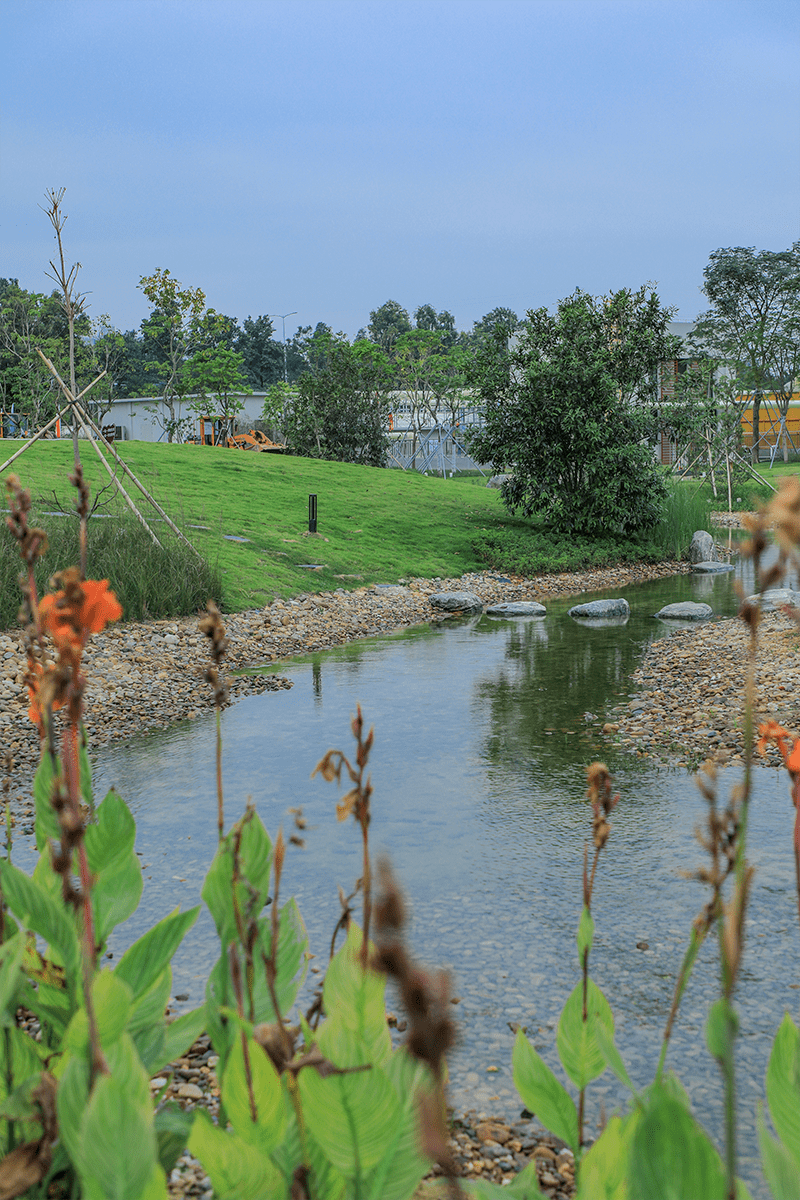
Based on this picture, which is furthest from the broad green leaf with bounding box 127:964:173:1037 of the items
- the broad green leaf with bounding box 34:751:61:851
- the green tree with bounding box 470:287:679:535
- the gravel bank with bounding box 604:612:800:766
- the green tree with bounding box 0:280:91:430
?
the green tree with bounding box 0:280:91:430

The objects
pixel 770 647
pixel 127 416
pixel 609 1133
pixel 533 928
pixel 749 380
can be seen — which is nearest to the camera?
pixel 609 1133

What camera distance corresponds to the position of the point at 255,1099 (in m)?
1.27

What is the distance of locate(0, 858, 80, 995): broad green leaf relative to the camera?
167 cm

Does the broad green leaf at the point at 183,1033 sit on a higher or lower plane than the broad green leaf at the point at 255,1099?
lower

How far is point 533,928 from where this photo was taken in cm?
369

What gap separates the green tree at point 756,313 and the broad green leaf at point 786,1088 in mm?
40451

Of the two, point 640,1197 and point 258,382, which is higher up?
point 258,382

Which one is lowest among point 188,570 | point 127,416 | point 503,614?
point 503,614

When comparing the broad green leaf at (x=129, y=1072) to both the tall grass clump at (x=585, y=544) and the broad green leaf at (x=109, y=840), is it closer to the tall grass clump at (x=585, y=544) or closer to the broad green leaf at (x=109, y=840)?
the broad green leaf at (x=109, y=840)

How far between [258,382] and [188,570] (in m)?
57.0

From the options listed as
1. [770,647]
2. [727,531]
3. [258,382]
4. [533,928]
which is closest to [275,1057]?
[533,928]

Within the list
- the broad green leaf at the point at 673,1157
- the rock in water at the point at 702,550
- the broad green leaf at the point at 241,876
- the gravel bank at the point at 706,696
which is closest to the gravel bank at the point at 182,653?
the broad green leaf at the point at 241,876

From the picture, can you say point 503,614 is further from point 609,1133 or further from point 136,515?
point 609,1133

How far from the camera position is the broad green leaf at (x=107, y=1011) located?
4.64 ft
